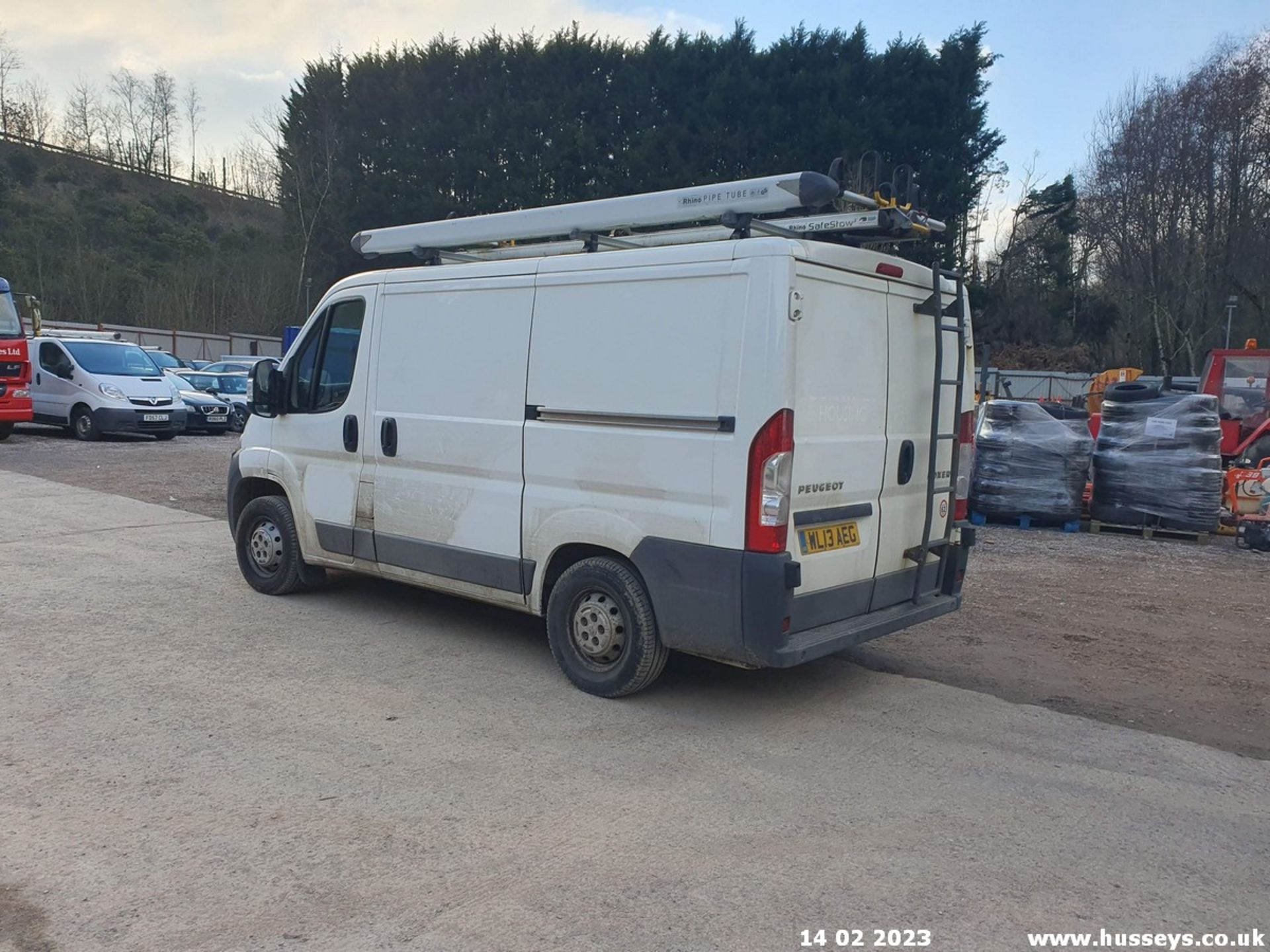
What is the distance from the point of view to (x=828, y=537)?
5023 mm

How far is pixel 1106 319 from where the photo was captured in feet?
137

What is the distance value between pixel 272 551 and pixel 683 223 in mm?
3899

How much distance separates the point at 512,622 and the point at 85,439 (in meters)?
15.4

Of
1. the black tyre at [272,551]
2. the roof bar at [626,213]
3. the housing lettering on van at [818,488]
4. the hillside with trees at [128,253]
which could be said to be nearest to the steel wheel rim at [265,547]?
the black tyre at [272,551]

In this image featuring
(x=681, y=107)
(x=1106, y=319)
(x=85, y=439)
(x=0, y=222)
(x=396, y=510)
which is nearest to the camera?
(x=396, y=510)

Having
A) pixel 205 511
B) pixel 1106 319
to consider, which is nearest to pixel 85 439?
pixel 205 511

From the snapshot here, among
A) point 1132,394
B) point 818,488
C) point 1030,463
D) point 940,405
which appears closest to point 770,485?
point 818,488

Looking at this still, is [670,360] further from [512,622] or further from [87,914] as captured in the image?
[87,914]

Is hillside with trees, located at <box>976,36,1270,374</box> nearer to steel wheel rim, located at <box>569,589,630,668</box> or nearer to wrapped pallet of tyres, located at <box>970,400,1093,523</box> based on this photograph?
wrapped pallet of tyres, located at <box>970,400,1093,523</box>

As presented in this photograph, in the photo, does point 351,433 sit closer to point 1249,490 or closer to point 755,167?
point 1249,490

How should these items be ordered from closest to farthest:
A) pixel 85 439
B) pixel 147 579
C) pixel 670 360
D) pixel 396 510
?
pixel 670 360 < pixel 396 510 < pixel 147 579 < pixel 85 439

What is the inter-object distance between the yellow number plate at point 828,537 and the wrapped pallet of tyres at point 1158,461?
7.57 meters

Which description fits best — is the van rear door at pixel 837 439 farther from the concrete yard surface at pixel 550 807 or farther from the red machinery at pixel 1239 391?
the red machinery at pixel 1239 391

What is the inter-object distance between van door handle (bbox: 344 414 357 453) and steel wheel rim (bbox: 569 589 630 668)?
2.11 metres
